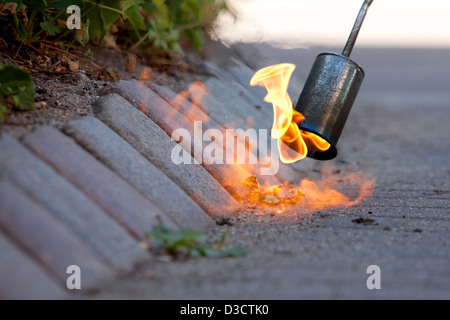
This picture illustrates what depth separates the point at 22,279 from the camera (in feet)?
4.17

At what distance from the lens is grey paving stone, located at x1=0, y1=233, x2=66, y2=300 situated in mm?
1253

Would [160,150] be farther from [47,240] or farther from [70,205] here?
[47,240]

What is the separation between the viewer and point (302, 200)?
2.52 metres

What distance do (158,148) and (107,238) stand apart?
730mm

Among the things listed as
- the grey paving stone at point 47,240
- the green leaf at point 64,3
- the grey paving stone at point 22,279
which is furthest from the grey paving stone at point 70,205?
the green leaf at point 64,3

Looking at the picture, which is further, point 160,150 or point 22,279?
point 160,150

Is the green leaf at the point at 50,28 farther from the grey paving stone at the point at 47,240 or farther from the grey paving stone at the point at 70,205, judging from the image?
the grey paving stone at the point at 47,240

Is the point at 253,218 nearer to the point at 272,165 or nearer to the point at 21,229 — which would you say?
the point at 272,165

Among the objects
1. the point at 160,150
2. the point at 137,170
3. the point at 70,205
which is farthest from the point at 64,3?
the point at 70,205

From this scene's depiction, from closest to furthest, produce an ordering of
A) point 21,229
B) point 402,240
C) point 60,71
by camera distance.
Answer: point 21,229 < point 402,240 < point 60,71

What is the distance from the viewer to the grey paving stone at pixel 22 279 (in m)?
1.25

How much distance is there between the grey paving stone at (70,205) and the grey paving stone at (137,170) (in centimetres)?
25

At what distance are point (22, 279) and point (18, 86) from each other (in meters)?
0.89

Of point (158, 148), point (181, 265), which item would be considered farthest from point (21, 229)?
point (158, 148)
